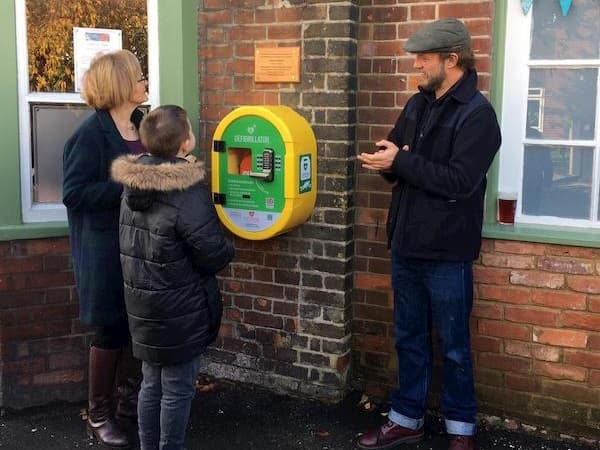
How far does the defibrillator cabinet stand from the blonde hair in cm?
59

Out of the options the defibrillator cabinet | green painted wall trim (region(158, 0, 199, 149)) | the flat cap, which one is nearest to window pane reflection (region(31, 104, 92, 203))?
green painted wall trim (region(158, 0, 199, 149))

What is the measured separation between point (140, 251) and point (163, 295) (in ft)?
0.71

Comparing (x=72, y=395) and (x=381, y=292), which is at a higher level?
(x=381, y=292)

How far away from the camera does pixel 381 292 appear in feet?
14.4

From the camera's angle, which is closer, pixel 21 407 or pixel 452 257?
pixel 452 257

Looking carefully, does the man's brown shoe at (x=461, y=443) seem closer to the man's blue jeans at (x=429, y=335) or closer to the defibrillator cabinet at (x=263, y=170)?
the man's blue jeans at (x=429, y=335)

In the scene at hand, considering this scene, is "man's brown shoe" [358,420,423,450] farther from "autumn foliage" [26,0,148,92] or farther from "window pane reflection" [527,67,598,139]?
"autumn foliage" [26,0,148,92]

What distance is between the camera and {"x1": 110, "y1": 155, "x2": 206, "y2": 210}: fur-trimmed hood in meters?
3.14

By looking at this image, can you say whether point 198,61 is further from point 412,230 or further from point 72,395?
point 72,395

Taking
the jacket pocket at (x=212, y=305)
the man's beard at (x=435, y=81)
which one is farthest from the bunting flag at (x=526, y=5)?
the jacket pocket at (x=212, y=305)

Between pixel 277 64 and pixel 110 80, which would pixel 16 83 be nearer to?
pixel 110 80

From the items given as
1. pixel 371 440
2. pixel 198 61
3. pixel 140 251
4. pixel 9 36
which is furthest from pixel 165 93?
pixel 371 440

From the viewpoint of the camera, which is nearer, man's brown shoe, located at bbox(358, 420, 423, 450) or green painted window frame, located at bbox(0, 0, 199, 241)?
man's brown shoe, located at bbox(358, 420, 423, 450)

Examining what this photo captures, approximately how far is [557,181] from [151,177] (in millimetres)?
2168
